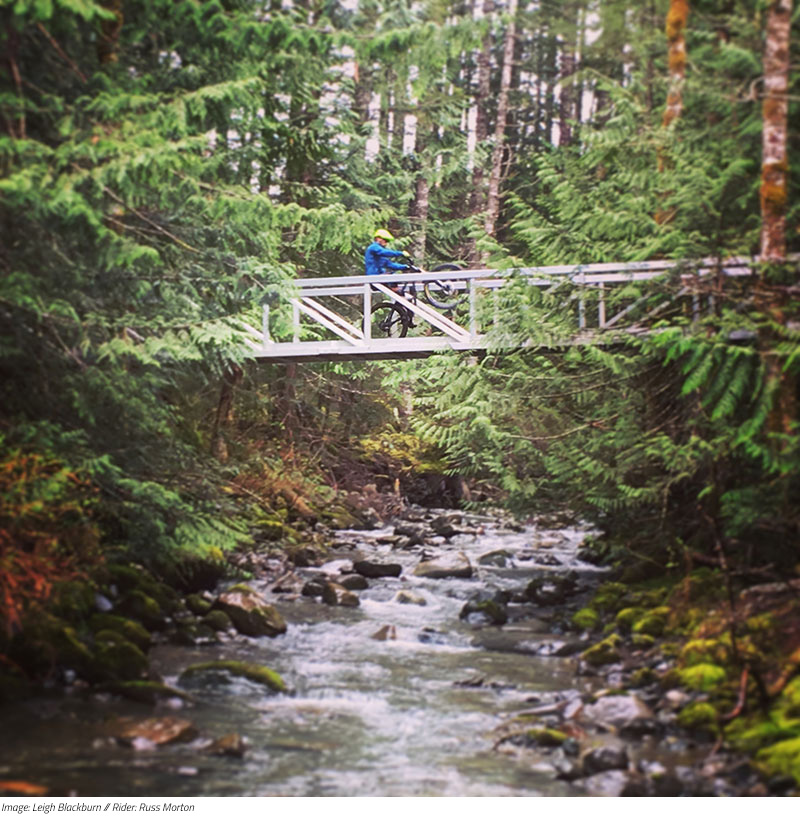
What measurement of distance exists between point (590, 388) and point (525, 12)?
9.76 feet

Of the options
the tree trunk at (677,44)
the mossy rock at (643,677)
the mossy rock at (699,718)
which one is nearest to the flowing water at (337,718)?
the mossy rock at (643,677)

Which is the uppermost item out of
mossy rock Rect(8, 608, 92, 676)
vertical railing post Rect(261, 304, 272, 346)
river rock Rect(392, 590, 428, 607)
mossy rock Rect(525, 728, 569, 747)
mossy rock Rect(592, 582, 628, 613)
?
vertical railing post Rect(261, 304, 272, 346)

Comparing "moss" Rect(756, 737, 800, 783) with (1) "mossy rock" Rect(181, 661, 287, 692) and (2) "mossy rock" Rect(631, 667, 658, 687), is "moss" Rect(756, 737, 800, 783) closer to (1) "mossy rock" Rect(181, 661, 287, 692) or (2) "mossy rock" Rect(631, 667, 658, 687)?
(2) "mossy rock" Rect(631, 667, 658, 687)

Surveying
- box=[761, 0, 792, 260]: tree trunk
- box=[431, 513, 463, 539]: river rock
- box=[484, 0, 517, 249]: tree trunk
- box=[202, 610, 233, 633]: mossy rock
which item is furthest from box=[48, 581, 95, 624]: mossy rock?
box=[431, 513, 463, 539]: river rock

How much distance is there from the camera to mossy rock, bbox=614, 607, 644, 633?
6297 millimetres

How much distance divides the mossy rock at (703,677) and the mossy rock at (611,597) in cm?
177

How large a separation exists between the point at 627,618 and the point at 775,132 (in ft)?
11.4

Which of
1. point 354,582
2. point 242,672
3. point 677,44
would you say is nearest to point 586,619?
point 354,582

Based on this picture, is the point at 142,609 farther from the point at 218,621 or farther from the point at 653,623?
the point at 653,623

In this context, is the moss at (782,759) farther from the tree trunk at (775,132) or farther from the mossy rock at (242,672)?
the tree trunk at (775,132)

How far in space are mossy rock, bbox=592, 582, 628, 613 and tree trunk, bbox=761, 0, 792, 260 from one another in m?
2.91

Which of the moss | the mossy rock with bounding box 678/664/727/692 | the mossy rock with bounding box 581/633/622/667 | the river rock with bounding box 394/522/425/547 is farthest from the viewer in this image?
the river rock with bounding box 394/522/425/547

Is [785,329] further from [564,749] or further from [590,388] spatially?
[564,749]

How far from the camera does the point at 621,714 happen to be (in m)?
4.74
